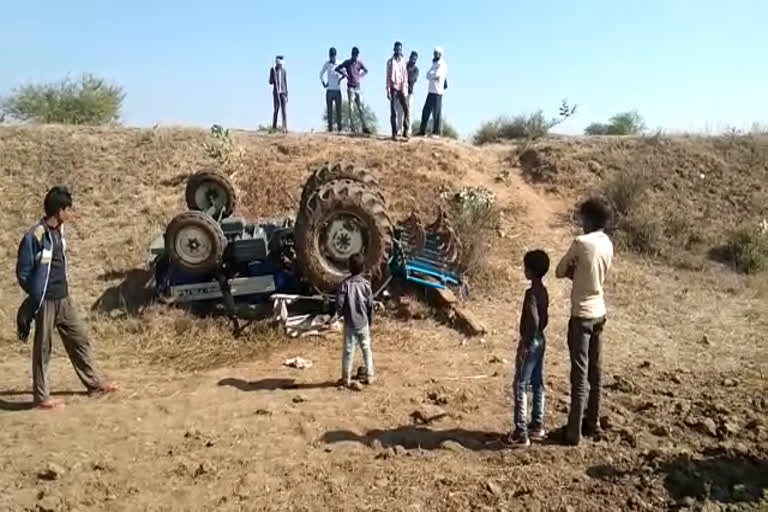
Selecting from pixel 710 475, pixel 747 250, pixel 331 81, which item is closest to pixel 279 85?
pixel 331 81

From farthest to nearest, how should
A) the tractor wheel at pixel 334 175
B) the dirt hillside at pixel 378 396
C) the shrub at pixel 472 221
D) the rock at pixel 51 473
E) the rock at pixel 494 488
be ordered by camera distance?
the shrub at pixel 472 221 → the tractor wheel at pixel 334 175 → the rock at pixel 51 473 → the dirt hillside at pixel 378 396 → the rock at pixel 494 488

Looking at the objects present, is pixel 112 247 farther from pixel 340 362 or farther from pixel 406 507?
pixel 406 507

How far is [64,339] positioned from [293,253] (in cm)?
305

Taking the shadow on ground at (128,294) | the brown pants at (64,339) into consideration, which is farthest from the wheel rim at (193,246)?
the brown pants at (64,339)

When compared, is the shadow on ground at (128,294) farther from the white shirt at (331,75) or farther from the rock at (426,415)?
the white shirt at (331,75)

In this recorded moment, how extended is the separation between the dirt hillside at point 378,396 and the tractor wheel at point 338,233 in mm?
736

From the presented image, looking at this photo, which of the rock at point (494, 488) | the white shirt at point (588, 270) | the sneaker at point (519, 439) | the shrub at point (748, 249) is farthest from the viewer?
the shrub at point (748, 249)

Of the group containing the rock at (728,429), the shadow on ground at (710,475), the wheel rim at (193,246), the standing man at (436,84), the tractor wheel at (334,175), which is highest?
the standing man at (436,84)

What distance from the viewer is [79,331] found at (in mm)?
6395

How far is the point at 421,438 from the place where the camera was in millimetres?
5605

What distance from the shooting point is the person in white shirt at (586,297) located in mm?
5137

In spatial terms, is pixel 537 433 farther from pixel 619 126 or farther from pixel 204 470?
pixel 619 126

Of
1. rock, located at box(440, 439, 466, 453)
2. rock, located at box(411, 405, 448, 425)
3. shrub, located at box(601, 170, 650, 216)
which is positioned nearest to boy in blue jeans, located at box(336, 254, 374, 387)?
rock, located at box(411, 405, 448, 425)

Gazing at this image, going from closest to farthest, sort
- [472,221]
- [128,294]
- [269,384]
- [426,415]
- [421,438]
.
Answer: [421,438], [426,415], [269,384], [128,294], [472,221]
